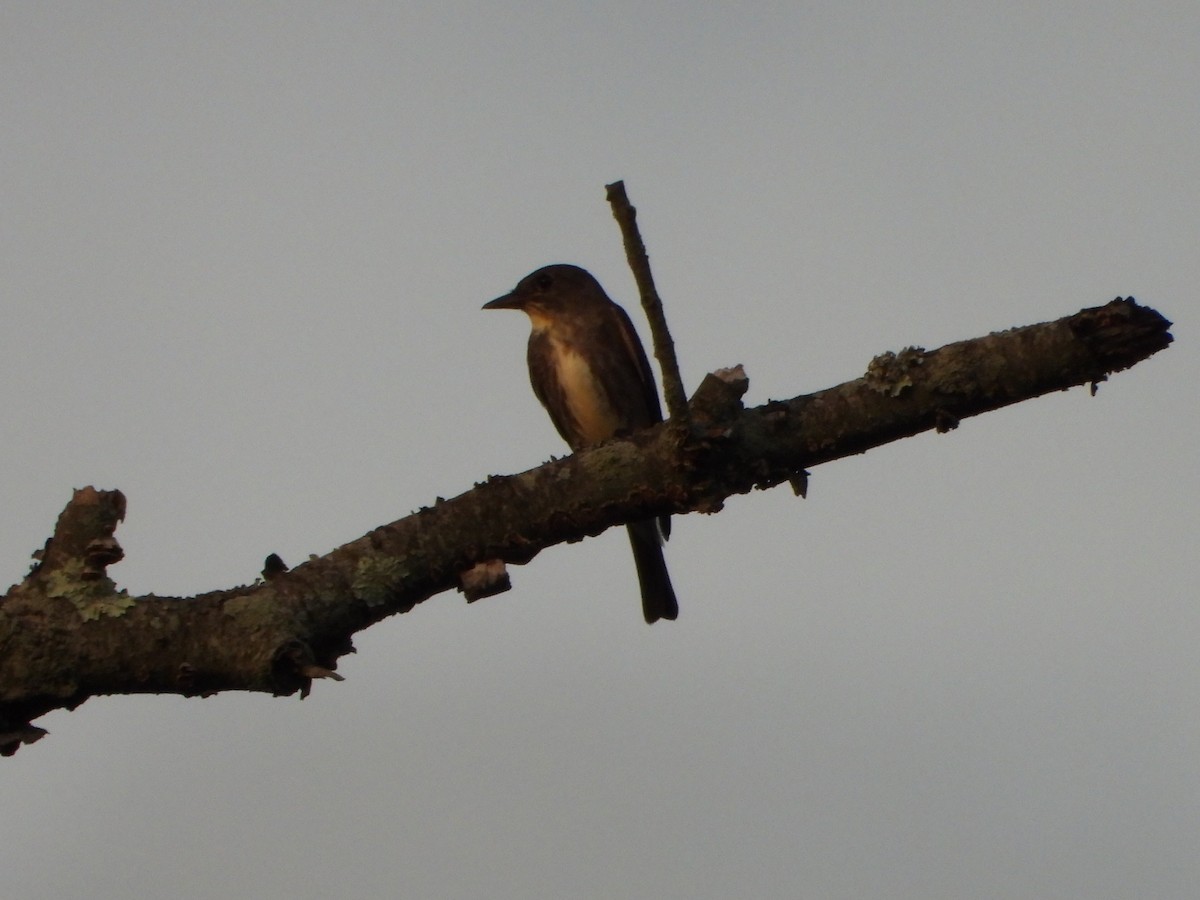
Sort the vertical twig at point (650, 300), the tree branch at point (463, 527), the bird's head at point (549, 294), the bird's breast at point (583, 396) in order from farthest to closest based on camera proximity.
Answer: the bird's head at point (549, 294)
the bird's breast at point (583, 396)
the vertical twig at point (650, 300)
the tree branch at point (463, 527)

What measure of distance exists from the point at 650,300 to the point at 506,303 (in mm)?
4124

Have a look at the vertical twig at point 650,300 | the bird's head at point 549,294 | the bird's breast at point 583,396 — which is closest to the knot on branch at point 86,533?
the vertical twig at point 650,300

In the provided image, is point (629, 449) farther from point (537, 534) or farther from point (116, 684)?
point (116, 684)

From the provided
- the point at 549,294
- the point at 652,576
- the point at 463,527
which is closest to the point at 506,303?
the point at 549,294

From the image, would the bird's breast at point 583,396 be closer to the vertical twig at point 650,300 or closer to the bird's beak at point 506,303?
the bird's beak at point 506,303

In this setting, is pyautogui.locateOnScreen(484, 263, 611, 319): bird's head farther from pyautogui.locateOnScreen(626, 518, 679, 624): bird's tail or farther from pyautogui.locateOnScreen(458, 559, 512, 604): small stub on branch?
pyautogui.locateOnScreen(458, 559, 512, 604): small stub on branch

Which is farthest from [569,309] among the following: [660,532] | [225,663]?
[225,663]

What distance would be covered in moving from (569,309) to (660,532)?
1.23 metres

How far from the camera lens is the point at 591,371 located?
23.0ft

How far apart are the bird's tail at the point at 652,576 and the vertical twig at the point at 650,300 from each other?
405 cm

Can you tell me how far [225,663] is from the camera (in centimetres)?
315

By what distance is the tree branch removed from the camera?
3143 mm

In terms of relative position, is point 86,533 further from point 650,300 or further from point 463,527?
point 650,300

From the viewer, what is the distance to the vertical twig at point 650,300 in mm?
3260
